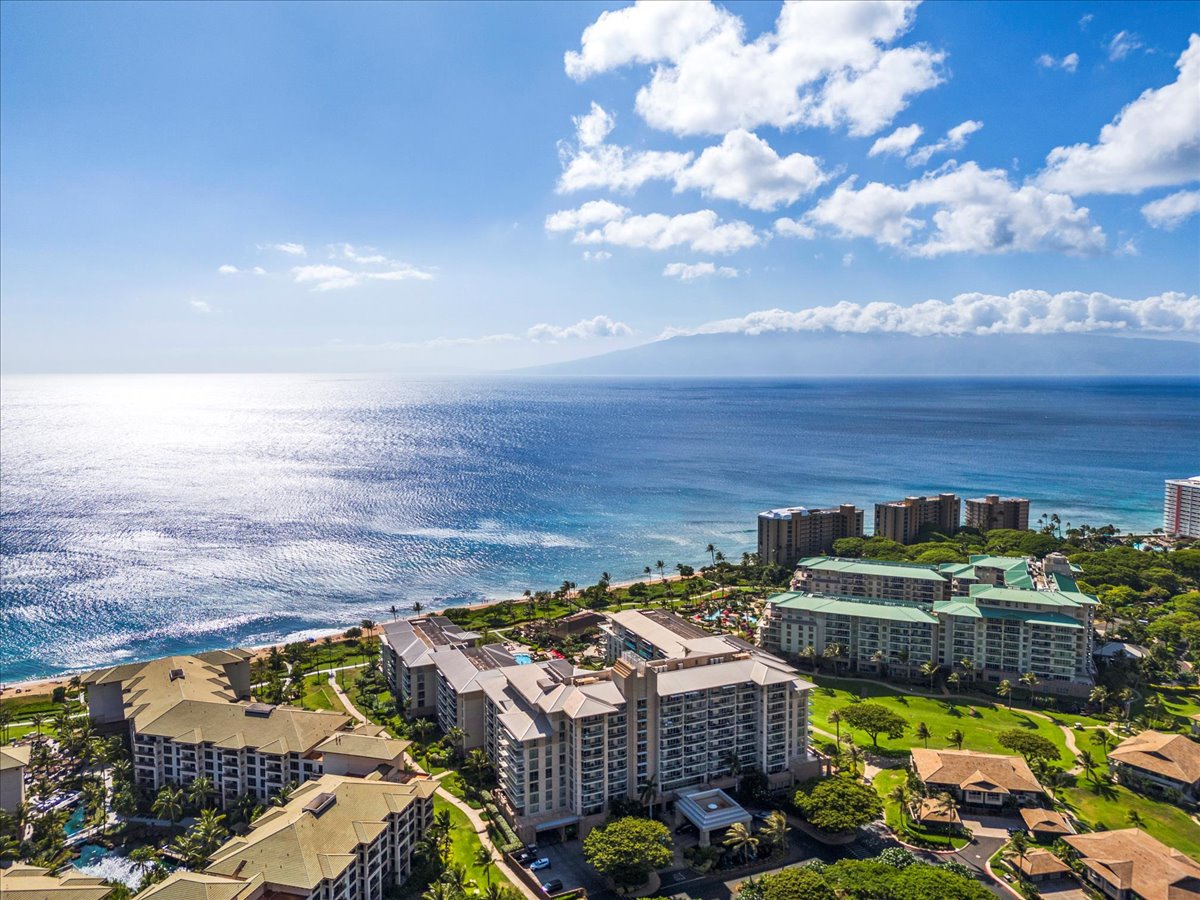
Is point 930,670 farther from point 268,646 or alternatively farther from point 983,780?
point 268,646

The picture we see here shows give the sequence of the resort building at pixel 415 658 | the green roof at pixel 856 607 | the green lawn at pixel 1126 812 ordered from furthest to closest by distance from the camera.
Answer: the green roof at pixel 856 607 < the resort building at pixel 415 658 < the green lawn at pixel 1126 812

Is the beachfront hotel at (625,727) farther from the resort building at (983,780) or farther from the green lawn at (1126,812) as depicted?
the green lawn at (1126,812)

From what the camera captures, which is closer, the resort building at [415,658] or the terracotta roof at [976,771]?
the terracotta roof at [976,771]

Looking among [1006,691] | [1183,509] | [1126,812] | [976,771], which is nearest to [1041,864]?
[976,771]

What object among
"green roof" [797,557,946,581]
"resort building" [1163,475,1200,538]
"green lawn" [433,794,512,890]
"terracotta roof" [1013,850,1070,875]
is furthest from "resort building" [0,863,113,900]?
"resort building" [1163,475,1200,538]

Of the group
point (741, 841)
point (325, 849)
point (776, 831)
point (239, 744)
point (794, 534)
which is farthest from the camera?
point (794, 534)

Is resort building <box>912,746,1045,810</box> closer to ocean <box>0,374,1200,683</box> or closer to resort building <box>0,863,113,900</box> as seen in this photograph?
resort building <box>0,863,113,900</box>

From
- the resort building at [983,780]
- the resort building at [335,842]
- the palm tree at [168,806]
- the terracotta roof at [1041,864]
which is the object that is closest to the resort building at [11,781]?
the palm tree at [168,806]
